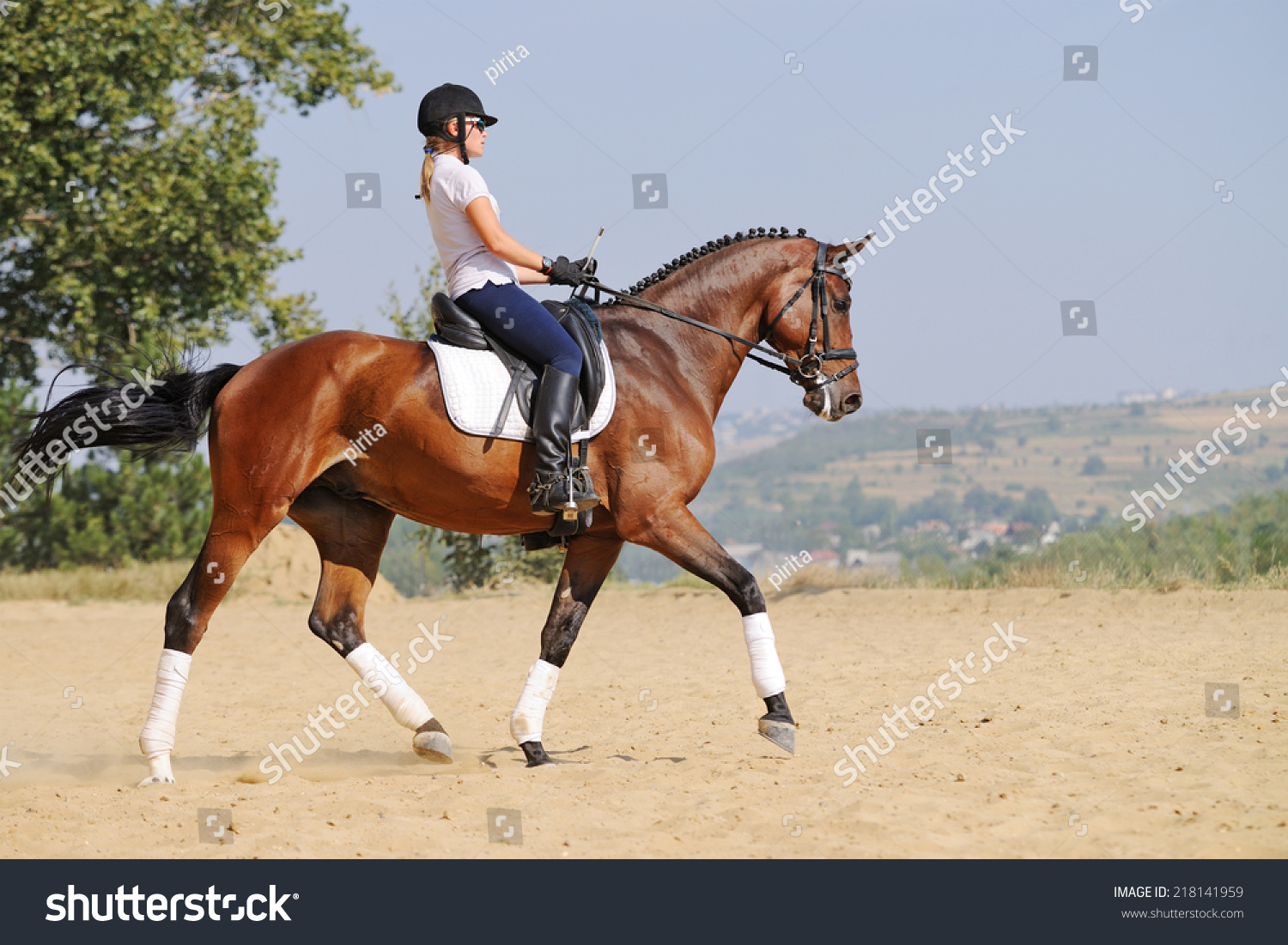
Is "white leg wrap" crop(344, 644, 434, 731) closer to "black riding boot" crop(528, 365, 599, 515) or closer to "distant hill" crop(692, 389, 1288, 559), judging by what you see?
"black riding boot" crop(528, 365, 599, 515)

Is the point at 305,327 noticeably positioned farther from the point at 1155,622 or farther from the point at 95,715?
the point at 1155,622

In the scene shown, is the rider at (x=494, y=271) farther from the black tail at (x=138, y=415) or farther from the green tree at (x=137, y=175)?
the green tree at (x=137, y=175)

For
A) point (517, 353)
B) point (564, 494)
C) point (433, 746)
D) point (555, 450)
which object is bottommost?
Result: point (433, 746)

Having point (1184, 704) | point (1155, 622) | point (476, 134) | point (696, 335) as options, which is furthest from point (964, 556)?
point (476, 134)

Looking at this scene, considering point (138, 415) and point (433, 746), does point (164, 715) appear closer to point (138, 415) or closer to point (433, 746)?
point (433, 746)

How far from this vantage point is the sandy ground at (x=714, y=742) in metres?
4.50

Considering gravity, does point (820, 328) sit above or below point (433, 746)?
above

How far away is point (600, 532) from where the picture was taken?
6016 mm

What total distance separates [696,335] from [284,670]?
5.84 meters

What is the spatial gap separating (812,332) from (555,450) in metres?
1.61

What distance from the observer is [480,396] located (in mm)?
5594

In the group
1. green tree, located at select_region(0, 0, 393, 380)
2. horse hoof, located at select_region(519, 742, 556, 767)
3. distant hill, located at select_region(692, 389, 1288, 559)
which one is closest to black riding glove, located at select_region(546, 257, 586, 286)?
horse hoof, located at select_region(519, 742, 556, 767)

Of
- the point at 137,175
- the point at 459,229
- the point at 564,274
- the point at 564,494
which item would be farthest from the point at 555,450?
the point at 137,175

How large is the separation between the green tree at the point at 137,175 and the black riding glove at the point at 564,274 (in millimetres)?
10150
